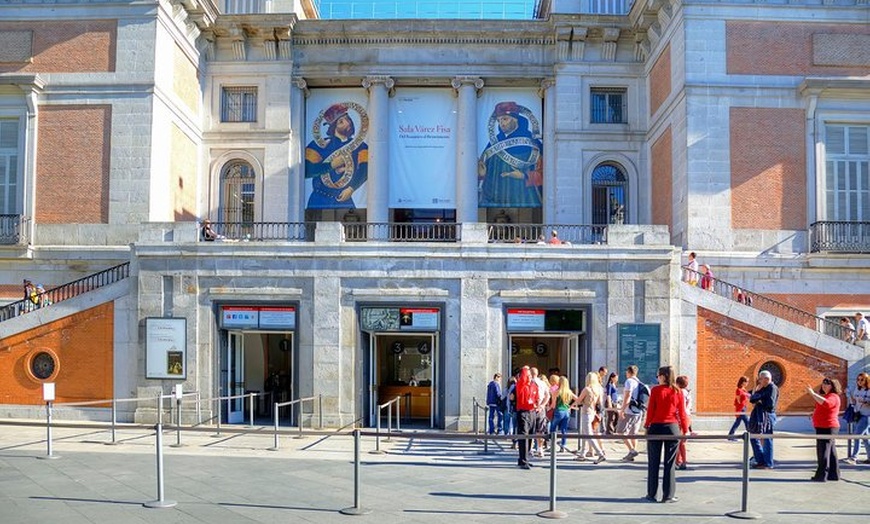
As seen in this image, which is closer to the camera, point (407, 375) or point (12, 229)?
point (407, 375)

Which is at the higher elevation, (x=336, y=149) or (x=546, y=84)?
(x=546, y=84)

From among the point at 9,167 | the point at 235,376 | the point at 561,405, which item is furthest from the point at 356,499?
the point at 9,167

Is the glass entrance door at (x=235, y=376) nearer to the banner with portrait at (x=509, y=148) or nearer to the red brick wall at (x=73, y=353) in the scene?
the red brick wall at (x=73, y=353)

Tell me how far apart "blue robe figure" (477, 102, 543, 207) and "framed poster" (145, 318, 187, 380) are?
1241cm

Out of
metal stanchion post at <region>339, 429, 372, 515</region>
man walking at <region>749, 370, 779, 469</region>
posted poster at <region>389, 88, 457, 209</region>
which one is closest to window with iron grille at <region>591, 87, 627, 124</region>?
posted poster at <region>389, 88, 457, 209</region>


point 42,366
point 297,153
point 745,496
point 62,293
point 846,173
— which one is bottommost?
point 745,496

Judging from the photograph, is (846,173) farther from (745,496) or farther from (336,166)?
(745,496)

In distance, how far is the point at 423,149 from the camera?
30.4 meters

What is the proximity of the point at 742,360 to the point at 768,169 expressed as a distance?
6.61m

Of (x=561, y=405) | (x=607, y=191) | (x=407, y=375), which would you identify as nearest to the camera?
(x=561, y=405)

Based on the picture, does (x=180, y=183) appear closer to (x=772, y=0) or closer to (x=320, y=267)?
(x=320, y=267)

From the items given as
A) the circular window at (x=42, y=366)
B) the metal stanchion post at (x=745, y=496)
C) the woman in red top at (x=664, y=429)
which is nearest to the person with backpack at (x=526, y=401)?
the woman in red top at (x=664, y=429)

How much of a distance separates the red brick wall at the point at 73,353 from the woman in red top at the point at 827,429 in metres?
16.0

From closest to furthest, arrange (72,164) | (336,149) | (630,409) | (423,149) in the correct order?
(630,409)
(72,164)
(423,149)
(336,149)
